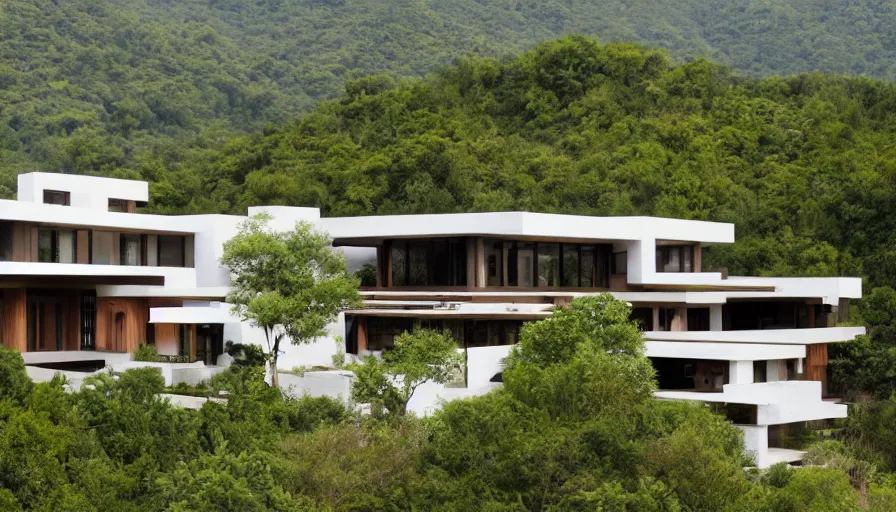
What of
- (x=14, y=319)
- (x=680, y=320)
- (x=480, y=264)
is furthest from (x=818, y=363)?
(x=14, y=319)

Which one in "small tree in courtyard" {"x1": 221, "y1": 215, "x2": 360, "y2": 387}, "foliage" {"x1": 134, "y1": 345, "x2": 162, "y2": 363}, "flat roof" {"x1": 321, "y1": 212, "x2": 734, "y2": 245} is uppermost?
"flat roof" {"x1": 321, "y1": 212, "x2": 734, "y2": 245}

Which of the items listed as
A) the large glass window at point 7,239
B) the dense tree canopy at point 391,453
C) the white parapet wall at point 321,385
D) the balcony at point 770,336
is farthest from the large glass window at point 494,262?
the large glass window at point 7,239

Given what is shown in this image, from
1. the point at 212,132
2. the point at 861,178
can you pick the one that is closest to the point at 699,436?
the point at 861,178

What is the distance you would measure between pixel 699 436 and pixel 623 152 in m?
27.5

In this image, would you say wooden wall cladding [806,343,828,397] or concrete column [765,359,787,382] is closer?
concrete column [765,359,787,382]

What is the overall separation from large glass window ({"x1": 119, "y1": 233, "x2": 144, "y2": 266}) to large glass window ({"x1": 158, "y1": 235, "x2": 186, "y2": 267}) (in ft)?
1.98

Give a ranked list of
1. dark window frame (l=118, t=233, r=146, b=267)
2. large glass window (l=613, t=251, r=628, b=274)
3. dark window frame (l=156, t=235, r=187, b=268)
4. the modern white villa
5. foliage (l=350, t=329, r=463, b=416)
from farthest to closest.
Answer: large glass window (l=613, t=251, r=628, b=274)
dark window frame (l=156, t=235, r=187, b=268)
dark window frame (l=118, t=233, r=146, b=267)
the modern white villa
foliage (l=350, t=329, r=463, b=416)

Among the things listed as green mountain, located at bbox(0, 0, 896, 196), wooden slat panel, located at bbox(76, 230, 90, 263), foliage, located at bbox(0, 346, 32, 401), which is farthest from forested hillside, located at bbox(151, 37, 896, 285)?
foliage, located at bbox(0, 346, 32, 401)

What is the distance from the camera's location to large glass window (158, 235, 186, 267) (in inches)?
1366

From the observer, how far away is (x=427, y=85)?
5600 centimetres

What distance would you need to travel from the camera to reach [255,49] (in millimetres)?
77875

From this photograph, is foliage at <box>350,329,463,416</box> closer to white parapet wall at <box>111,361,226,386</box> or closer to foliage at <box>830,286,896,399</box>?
white parapet wall at <box>111,361,226,386</box>

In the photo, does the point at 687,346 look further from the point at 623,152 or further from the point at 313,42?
the point at 313,42

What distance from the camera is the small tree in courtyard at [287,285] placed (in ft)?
93.5
